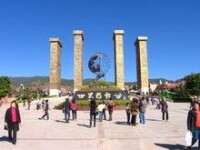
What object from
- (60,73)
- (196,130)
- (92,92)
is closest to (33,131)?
(196,130)

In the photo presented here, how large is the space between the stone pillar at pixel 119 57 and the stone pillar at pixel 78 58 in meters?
5.96

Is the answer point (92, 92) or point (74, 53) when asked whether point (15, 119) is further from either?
point (74, 53)

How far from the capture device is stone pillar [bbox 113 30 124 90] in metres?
72.1

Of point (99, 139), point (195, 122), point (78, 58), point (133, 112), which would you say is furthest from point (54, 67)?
point (195, 122)

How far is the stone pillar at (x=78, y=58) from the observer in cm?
7306

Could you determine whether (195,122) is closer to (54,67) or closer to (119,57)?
(119,57)

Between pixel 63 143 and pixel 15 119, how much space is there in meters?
1.81

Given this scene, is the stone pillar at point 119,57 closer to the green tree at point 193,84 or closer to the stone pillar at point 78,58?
the stone pillar at point 78,58

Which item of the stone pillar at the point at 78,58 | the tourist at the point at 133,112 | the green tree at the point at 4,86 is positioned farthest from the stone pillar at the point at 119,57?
the tourist at the point at 133,112

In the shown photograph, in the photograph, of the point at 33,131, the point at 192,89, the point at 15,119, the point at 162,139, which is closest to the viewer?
the point at 15,119

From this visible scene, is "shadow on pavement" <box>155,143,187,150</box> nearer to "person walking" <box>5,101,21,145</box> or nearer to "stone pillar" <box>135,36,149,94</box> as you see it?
"person walking" <box>5,101,21,145</box>

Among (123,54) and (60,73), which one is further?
(60,73)

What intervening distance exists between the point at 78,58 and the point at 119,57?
23.0 feet

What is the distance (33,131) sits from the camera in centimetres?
1852
